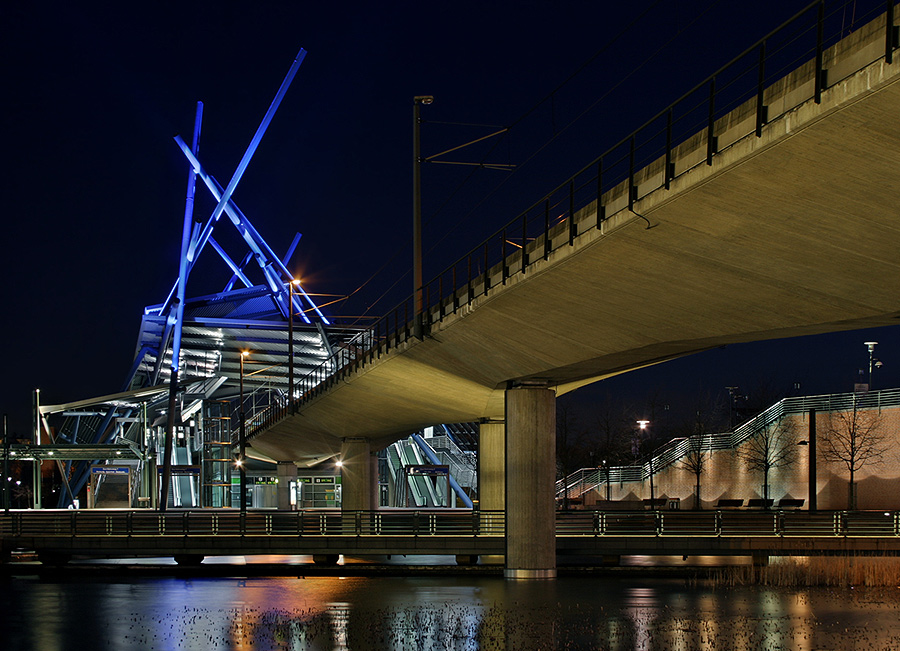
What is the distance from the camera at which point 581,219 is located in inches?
733

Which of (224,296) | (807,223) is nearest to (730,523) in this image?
(807,223)

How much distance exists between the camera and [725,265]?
53.8 ft

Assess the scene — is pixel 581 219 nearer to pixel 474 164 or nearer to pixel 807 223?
pixel 807 223

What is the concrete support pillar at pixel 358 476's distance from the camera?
48.0 metres

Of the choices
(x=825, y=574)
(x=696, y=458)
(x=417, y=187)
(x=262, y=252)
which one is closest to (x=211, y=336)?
(x=262, y=252)

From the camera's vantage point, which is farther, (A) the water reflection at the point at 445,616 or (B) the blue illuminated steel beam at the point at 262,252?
(B) the blue illuminated steel beam at the point at 262,252

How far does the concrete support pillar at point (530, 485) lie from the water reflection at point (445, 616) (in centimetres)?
114

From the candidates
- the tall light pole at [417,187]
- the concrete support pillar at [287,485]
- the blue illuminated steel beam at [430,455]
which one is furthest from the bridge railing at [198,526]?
the blue illuminated steel beam at [430,455]

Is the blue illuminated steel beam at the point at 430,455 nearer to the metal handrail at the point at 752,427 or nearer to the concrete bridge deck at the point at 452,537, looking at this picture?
the metal handrail at the point at 752,427

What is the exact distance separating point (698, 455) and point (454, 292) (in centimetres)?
3065

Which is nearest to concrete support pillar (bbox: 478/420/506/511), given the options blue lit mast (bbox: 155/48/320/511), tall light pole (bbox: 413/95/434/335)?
tall light pole (bbox: 413/95/434/335)

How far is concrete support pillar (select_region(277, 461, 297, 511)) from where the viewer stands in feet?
215

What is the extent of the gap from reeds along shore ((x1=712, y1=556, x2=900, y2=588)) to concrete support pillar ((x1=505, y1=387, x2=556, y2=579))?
4252 millimetres

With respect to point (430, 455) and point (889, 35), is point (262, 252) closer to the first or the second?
point (430, 455)
